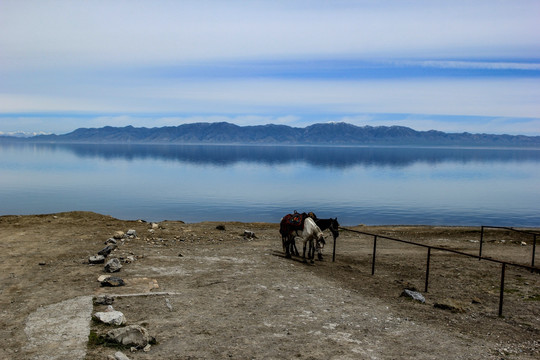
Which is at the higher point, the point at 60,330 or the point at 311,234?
the point at 311,234

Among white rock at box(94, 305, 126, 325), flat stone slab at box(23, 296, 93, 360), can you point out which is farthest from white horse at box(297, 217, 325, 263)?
white rock at box(94, 305, 126, 325)

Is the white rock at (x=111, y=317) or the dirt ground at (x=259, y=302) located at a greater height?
the white rock at (x=111, y=317)

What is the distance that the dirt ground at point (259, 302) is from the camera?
9328mm

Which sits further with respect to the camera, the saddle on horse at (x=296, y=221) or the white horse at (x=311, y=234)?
the saddle on horse at (x=296, y=221)

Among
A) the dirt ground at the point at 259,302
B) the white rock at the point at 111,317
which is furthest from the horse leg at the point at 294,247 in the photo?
the white rock at the point at 111,317

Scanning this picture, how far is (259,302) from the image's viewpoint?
12.1 metres

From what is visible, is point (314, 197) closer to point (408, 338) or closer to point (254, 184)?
point (254, 184)

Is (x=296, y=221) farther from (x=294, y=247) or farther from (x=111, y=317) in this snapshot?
(x=111, y=317)

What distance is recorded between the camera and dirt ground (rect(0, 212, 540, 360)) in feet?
30.6

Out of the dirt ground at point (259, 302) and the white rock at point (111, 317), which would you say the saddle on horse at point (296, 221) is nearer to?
the dirt ground at point (259, 302)

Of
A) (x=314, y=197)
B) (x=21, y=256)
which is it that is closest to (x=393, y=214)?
(x=314, y=197)

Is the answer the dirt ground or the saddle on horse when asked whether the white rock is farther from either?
the saddle on horse

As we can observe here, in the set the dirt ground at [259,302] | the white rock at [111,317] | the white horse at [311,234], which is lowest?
the dirt ground at [259,302]

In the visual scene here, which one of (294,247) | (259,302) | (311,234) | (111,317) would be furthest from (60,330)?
(294,247)
